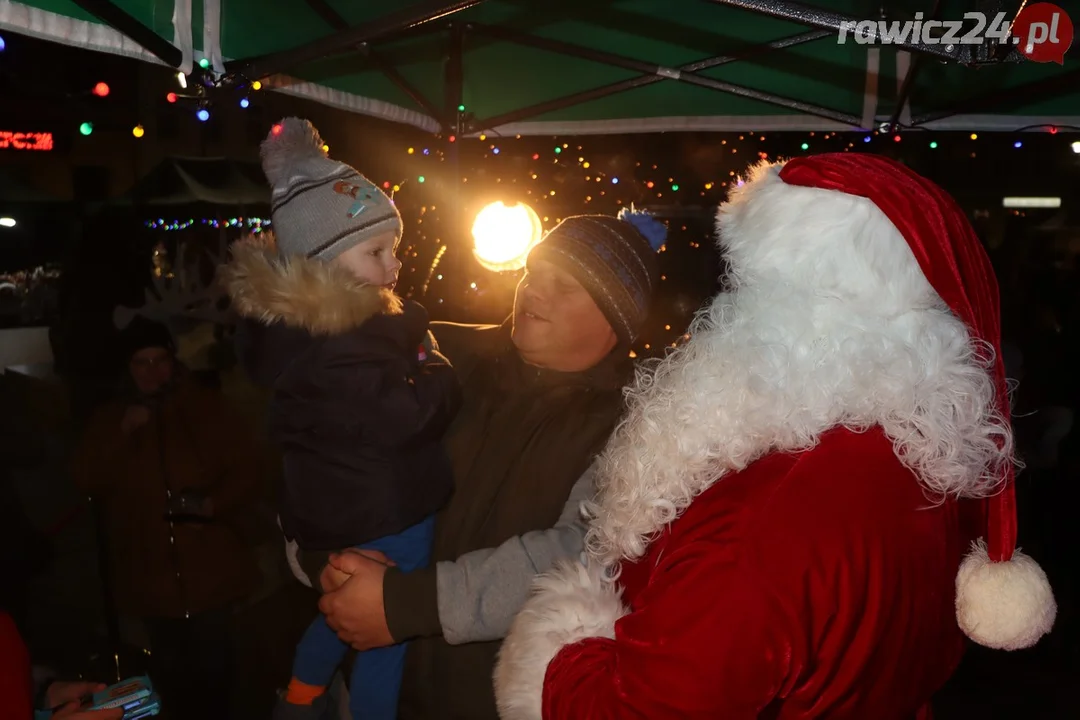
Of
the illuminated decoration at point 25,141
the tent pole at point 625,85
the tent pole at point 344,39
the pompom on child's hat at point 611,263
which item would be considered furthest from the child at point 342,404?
the illuminated decoration at point 25,141

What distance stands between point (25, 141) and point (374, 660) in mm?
3623

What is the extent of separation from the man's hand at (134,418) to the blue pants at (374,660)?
5.03ft

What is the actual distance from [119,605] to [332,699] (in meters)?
1.52

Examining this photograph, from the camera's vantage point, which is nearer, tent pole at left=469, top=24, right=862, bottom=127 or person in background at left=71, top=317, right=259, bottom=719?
person in background at left=71, top=317, right=259, bottom=719

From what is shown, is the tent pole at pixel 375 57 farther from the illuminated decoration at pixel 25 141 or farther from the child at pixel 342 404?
the illuminated decoration at pixel 25 141

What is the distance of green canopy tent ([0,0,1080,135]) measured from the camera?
2324 mm

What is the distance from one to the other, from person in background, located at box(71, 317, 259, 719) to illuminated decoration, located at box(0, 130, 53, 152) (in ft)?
4.95

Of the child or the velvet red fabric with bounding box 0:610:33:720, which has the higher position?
the child

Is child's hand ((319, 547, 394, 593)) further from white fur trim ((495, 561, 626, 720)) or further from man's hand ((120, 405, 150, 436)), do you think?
man's hand ((120, 405, 150, 436))

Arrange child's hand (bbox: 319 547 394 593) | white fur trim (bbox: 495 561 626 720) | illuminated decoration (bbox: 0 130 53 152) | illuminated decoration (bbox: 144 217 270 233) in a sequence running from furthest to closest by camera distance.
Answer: illuminated decoration (bbox: 144 217 270 233), illuminated decoration (bbox: 0 130 53 152), child's hand (bbox: 319 547 394 593), white fur trim (bbox: 495 561 626 720)

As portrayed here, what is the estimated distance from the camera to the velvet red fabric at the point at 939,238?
1040 mm

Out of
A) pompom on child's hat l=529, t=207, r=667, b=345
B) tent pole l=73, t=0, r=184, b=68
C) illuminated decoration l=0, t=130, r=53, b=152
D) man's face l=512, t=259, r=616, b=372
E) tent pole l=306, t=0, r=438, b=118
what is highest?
tent pole l=306, t=0, r=438, b=118

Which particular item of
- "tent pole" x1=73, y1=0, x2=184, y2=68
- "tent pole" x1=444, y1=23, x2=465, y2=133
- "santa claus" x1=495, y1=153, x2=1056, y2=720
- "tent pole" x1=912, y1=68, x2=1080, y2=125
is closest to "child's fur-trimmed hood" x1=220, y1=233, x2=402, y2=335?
"tent pole" x1=73, y1=0, x2=184, y2=68

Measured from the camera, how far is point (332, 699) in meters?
2.06
